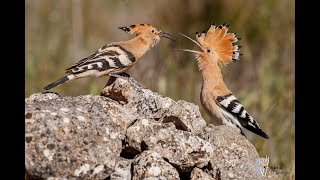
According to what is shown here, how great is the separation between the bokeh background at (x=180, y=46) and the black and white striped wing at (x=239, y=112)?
373mm

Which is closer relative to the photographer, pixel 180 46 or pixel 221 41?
pixel 221 41

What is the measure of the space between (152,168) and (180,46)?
90.7 inches

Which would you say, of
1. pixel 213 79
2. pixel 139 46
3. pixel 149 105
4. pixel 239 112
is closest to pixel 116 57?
pixel 139 46

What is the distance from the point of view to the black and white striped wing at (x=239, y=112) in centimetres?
548

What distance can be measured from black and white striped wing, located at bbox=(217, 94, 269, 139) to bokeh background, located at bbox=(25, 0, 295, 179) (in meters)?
0.37

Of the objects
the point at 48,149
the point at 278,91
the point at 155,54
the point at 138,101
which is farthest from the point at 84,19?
the point at 48,149

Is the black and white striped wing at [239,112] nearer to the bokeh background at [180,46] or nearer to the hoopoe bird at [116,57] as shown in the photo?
the bokeh background at [180,46]

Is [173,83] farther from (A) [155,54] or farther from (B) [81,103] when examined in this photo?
(B) [81,103]

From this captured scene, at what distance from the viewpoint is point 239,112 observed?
5.50 metres

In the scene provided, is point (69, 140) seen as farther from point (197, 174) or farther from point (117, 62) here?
point (117, 62)

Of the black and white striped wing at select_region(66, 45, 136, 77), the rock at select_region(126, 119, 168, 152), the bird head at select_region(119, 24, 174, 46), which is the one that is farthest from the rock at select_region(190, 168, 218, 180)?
the bird head at select_region(119, 24, 174, 46)

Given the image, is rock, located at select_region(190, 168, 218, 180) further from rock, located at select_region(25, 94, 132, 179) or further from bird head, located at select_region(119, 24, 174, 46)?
bird head, located at select_region(119, 24, 174, 46)

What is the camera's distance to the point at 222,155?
448 cm

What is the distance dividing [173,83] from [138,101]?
2185mm
